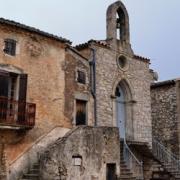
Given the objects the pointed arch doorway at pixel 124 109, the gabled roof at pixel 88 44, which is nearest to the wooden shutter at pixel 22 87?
the gabled roof at pixel 88 44

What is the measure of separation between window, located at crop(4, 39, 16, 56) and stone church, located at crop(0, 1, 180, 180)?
4cm

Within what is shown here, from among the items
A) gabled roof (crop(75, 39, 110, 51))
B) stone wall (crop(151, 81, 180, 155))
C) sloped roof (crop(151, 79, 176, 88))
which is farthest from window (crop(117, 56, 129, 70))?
stone wall (crop(151, 81, 180, 155))

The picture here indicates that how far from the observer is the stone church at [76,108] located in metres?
14.2

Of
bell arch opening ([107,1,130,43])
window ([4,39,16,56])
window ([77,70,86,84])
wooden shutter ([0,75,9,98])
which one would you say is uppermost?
bell arch opening ([107,1,130,43])

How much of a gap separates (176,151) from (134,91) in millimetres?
5817

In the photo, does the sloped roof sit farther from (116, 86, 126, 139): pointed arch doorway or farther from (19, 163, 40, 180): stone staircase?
(19, 163, 40, 180): stone staircase

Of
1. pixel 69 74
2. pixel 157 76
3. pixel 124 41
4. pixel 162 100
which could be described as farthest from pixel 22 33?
pixel 157 76

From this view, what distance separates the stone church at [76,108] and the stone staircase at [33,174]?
0.04m

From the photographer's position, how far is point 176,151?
2388 centimetres

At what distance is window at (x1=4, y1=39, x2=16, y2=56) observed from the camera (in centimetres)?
1495

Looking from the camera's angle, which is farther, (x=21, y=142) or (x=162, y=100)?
(x=162, y=100)

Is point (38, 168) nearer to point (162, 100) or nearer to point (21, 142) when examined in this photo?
point (21, 142)

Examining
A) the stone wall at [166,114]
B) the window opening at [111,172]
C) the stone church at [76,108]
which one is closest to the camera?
the stone church at [76,108]

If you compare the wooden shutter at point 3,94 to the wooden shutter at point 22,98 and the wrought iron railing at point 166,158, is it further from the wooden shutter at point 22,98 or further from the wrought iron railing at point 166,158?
the wrought iron railing at point 166,158
